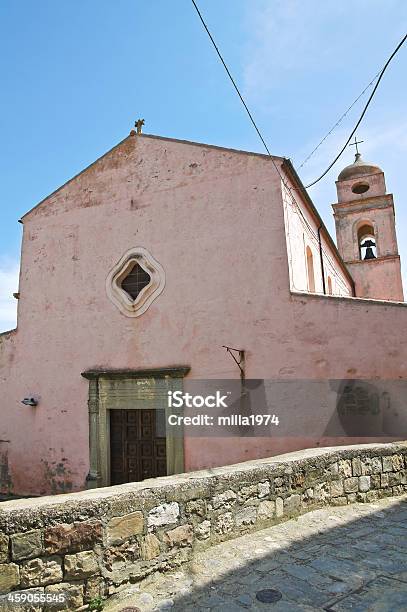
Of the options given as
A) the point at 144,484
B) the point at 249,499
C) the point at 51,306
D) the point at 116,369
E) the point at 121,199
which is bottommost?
the point at 249,499

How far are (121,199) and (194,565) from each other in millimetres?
7599

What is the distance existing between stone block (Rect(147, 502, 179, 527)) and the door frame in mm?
4534

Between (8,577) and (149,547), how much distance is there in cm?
92

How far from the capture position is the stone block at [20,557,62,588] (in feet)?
8.00

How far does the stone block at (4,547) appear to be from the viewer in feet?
7.78

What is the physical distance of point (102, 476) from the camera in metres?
7.97

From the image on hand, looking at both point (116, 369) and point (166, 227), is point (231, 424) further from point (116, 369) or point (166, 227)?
point (166, 227)

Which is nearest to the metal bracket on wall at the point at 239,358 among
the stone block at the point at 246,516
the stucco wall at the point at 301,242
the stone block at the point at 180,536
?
the stucco wall at the point at 301,242

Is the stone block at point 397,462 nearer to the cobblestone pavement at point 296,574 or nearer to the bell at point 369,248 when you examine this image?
the cobblestone pavement at point 296,574

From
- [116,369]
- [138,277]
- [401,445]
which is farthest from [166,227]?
[401,445]

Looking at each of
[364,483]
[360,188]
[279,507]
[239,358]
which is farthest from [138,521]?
[360,188]

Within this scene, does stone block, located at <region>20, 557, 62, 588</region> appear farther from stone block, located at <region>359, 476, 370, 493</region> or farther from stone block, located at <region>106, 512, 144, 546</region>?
stone block, located at <region>359, 476, 370, 493</region>

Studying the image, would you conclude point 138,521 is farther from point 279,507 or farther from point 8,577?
point 279,507

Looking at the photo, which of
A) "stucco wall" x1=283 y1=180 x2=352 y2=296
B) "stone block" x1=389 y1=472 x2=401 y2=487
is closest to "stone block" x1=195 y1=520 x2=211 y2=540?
"stone block" x1=389 y1=472 x2=401 y2=487
